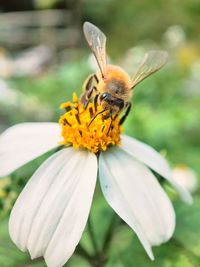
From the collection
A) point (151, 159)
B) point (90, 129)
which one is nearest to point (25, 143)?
point (90, 129)

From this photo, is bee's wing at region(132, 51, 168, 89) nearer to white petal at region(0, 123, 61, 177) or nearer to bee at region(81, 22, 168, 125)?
bee at region(81, 22, 168, 125)

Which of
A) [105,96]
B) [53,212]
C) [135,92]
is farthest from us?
[135,92]

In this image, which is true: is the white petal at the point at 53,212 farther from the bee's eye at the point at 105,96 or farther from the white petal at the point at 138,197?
the bee's eye at the point at 105,96

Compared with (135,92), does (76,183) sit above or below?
above

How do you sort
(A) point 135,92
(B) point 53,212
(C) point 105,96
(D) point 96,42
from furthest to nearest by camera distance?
(A) point 135,92, (D) point 96,42, (C) point 105,96, (B) point 53,212

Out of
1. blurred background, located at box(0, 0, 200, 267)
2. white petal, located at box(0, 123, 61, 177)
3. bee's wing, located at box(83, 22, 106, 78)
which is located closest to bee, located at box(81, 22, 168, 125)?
bee's wing, located at box(83, 22, 106, 78)

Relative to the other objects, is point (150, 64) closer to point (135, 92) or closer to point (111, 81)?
point (111, 81)
